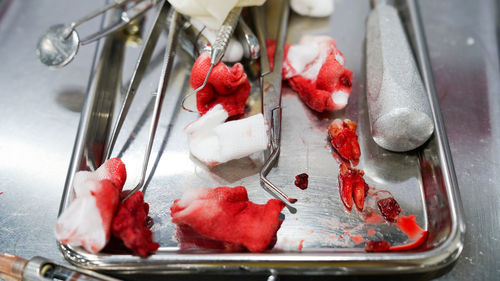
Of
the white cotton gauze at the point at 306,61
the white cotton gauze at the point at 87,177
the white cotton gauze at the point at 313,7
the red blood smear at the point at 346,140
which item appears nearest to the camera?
the white cotton gauze at the point at 87,177

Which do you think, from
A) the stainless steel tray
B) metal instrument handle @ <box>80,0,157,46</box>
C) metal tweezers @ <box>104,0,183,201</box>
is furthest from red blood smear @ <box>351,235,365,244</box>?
metal instrument handle @ <box>80,0,157,46</box>

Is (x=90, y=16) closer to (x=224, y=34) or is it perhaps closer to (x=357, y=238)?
(x=224, y=34)

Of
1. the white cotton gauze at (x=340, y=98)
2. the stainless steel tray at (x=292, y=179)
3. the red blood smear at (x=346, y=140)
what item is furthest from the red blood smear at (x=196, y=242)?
the white cotton gauze at (x=340, y=98)

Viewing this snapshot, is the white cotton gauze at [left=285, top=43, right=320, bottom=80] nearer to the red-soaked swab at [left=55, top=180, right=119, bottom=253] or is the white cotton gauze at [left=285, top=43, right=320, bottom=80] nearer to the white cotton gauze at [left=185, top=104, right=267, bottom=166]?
the white cotton gauze at [left=185, top=104, right=267, bottom=166]

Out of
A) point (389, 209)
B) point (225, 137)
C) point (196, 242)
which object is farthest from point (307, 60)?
point (196, 242)

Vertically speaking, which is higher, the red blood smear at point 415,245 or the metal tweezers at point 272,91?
the metal tweezers at point 272,91

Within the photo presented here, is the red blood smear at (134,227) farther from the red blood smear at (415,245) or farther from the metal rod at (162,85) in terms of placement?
the red blood smear at (415,245)
